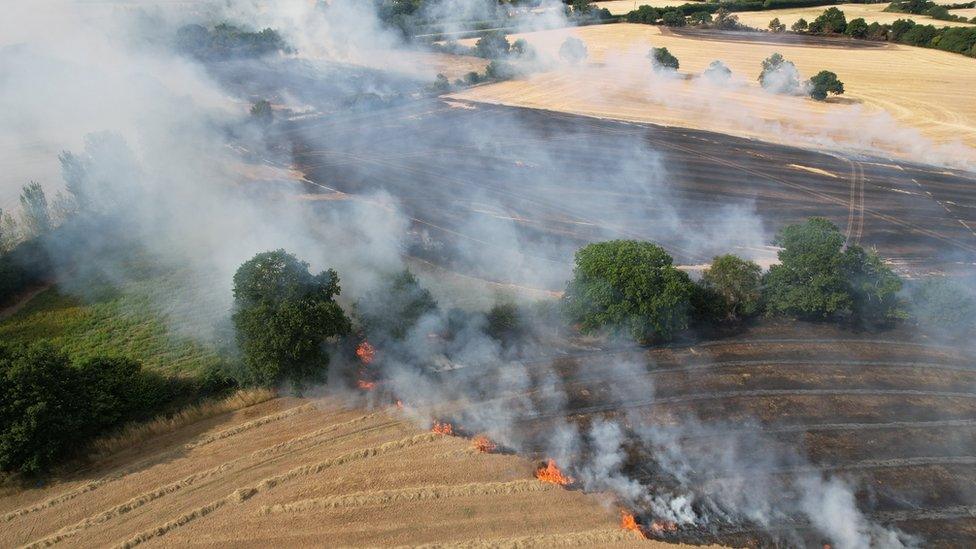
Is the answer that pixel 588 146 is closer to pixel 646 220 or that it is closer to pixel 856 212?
pixel 646 220

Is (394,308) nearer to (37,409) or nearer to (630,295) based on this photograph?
(630,295)

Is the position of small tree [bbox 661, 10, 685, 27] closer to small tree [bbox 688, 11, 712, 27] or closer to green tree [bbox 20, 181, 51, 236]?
small tree [bbox 688, 11, 712, 27]

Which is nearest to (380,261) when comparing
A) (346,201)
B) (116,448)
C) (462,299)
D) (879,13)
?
(462,299)

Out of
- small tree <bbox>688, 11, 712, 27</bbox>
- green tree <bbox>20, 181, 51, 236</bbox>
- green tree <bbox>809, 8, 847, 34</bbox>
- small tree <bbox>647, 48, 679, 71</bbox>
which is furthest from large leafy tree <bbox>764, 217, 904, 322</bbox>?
Answer: green tree <bbox>809, 8, 847, 34</bbox>

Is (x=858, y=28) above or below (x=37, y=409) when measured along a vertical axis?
above

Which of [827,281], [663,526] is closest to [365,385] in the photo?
[663,526]

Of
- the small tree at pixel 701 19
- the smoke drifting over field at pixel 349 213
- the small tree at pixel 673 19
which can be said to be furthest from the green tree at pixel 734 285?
the small tree at pixel 701 19
